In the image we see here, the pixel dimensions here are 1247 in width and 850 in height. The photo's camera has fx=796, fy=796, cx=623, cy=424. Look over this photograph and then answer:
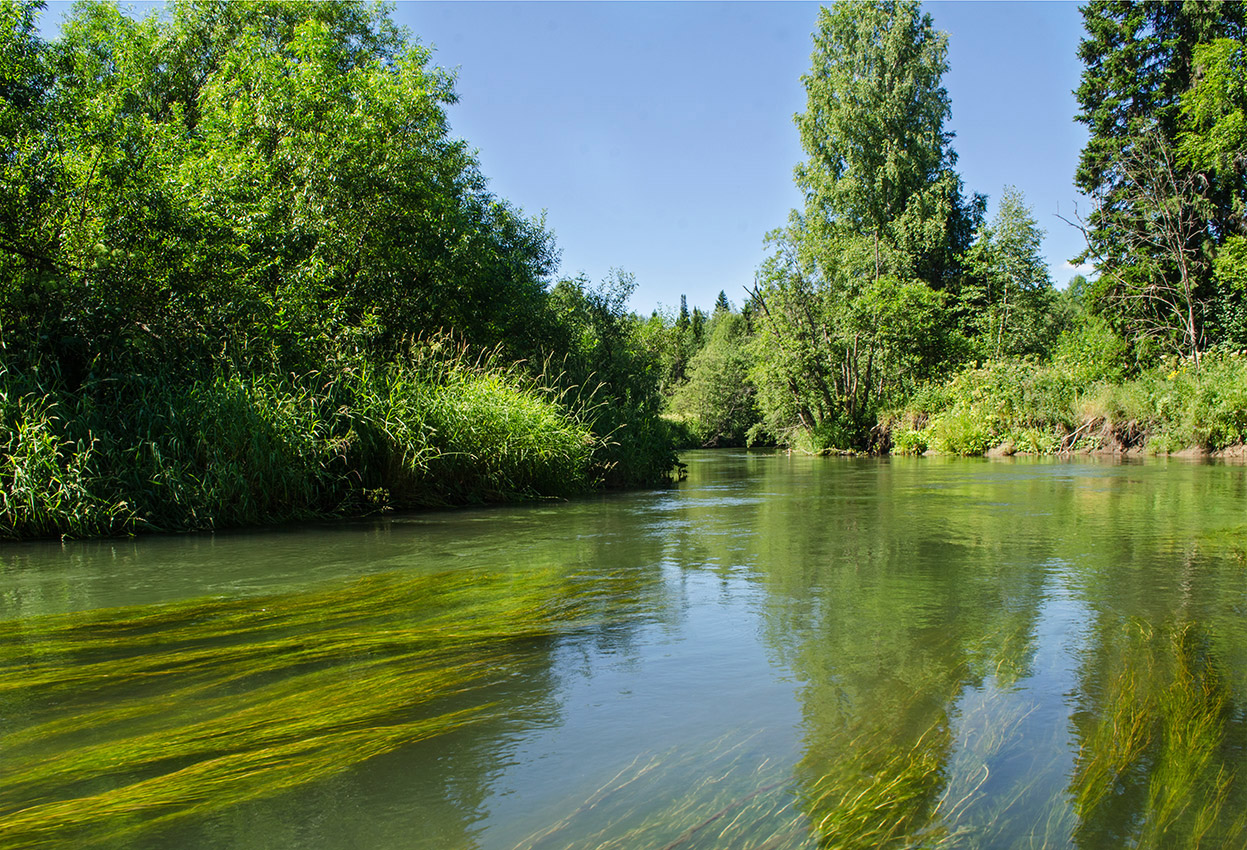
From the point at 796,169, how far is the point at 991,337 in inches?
436

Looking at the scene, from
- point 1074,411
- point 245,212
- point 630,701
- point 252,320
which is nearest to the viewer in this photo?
point 630,701

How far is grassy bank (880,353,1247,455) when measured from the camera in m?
19.5

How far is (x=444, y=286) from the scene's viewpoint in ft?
54.7

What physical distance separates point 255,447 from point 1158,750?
26.9 ft

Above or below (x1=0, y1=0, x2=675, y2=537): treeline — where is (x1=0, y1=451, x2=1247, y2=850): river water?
below

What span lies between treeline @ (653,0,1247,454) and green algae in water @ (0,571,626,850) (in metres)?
21.6

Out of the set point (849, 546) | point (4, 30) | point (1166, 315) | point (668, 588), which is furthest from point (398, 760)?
point (1166, 315)

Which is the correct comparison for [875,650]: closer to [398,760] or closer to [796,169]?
[398,760]

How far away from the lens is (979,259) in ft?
111

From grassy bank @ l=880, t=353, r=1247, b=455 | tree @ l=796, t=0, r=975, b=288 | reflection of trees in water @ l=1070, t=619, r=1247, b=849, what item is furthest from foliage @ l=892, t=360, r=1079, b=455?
reflection of trees in water @ l=1070, t=619, r=1247, b=849

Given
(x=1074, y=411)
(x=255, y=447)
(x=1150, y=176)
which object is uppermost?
(x=1150, y=176)

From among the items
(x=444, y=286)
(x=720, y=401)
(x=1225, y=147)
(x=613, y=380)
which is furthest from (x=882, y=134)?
(x=444, y=286)

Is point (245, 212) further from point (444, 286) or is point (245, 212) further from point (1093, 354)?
point (1093, 354)

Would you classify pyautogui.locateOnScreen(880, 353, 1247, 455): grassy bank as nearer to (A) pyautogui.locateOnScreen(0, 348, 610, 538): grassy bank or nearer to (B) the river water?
(B) the river water
